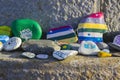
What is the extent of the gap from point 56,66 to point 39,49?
0.19 m

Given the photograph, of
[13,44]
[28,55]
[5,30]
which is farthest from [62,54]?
Answer: [5,30]

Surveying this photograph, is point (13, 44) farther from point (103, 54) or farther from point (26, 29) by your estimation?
point (103, 54)

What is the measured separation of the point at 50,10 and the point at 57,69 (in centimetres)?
57

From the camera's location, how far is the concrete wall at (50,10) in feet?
7.48

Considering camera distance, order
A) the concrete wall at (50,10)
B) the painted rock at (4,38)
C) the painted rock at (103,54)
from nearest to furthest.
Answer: the painted rock at (103,54) → the painted rock at (4,38) → the concrete wall at (50,10)

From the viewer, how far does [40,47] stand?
6.48 ft

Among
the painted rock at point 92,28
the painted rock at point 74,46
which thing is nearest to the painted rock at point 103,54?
the painted rock at point 74,46

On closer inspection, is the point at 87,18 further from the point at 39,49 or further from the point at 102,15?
the point at 39,49

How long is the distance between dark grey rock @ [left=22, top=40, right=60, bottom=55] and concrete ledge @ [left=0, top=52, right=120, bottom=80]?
0.40ft

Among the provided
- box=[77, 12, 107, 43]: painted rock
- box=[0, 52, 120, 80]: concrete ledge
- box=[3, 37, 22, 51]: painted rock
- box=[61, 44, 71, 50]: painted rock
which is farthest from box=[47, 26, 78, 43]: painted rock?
box=[0, 52, 120, 80]: concrete ledge

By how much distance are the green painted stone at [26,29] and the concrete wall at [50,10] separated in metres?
0.09

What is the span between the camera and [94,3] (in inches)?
91.0

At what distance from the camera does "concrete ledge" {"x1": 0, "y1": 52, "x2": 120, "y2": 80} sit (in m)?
1.83

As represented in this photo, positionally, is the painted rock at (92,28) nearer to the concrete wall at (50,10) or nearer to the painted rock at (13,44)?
the concrete wall at (50,10)
